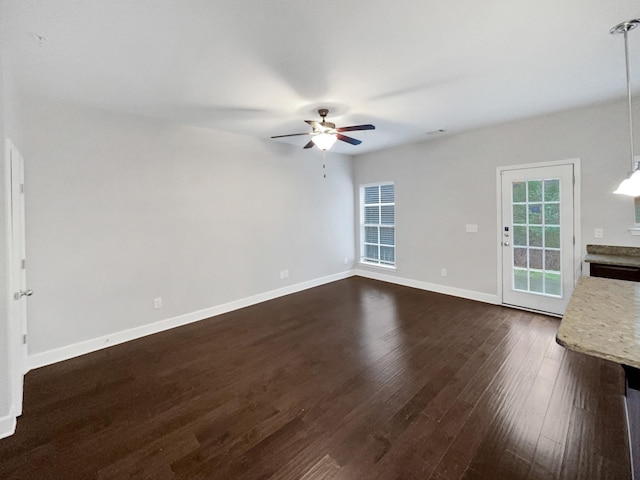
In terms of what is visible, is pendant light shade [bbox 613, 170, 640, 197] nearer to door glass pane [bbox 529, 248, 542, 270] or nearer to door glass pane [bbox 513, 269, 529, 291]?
door glass pane [bbox 529, 248, 542, 270]

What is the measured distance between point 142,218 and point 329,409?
307cm

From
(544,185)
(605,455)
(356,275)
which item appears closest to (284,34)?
(605,455)

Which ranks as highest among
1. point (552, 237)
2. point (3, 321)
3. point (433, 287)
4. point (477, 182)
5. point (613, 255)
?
point (477, 182)

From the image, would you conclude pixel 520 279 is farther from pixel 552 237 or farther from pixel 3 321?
pixel 3 321

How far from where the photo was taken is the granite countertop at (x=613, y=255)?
9.90 ft

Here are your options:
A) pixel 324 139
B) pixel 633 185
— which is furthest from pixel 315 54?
pixel 633 185

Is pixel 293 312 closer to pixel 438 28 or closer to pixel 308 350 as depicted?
pixel 308 350

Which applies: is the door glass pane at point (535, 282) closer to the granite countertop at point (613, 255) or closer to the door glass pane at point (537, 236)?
the door glass pane at point (537, 236)

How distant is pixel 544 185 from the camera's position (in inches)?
155

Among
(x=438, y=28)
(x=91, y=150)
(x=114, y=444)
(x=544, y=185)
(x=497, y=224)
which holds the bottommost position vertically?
(x=114, y=444)

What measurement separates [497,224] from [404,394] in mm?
3200

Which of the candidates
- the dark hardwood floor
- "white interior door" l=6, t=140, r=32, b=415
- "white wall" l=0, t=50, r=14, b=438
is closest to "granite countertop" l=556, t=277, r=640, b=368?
the dark hardwood floor

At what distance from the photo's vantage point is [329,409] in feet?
7.14

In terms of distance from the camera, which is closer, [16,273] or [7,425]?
[7,425]
